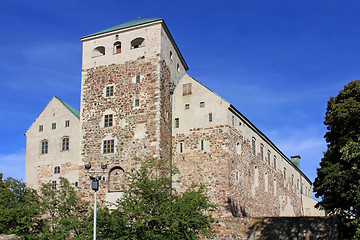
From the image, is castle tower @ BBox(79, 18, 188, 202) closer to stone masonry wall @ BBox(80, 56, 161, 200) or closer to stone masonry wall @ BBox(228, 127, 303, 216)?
stone masonry wall @ BBox(80, 56, 161, 200)

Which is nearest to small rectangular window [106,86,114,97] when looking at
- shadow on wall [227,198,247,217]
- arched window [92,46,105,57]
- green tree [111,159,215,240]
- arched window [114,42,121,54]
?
arched window [114,42,121,54]

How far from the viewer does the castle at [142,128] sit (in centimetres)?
3459

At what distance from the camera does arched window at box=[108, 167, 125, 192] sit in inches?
1349

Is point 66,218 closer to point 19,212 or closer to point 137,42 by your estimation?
point 19,212

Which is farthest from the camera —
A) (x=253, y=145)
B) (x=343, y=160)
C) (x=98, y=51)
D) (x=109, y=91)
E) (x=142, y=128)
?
(x=253, y=145)

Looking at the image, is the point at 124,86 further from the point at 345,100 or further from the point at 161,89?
the point at 345,100

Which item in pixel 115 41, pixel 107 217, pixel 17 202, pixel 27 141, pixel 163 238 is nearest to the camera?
pixel 163 238

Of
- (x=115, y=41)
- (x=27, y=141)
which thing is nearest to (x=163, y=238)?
(x=115, y=41)

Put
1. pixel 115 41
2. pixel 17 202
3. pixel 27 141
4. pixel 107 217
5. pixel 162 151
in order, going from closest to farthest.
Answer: pixel 107 217 → pixel 17 202 → pixel 162 151 → pixel 115 41 → pixel 27 141

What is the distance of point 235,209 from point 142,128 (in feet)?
33.8

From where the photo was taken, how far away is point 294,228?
29.4 meters

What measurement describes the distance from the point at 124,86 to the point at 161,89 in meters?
3.39

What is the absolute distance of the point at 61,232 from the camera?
90.9 feet

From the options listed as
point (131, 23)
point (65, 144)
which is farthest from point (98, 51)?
point (65, 144)
